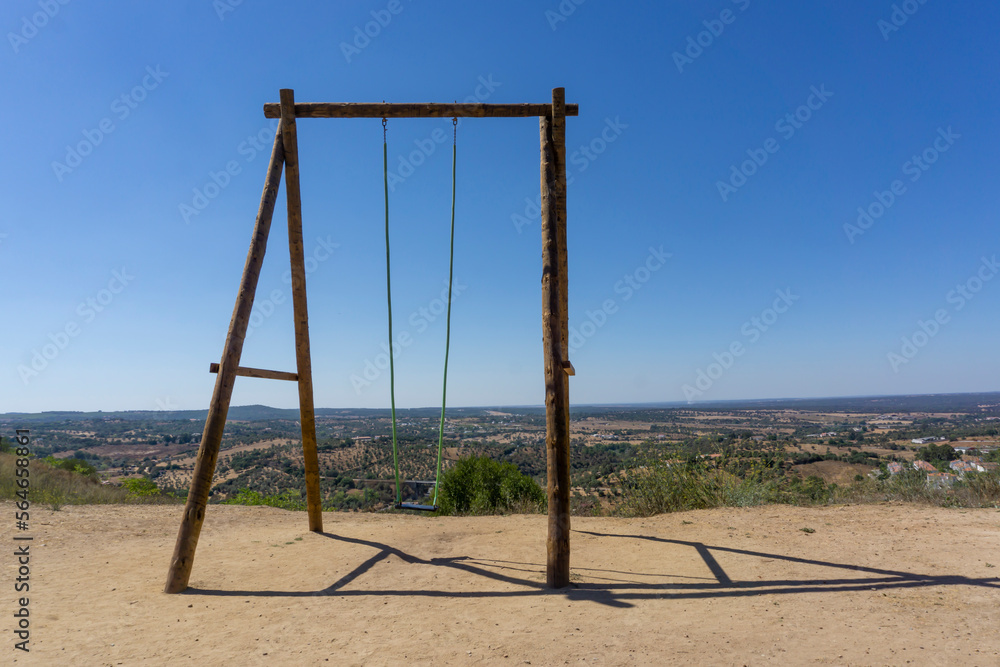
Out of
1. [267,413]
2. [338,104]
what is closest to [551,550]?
[338,104]

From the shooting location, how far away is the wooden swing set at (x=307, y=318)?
4398 mm

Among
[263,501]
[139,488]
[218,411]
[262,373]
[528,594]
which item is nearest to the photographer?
[528,594]

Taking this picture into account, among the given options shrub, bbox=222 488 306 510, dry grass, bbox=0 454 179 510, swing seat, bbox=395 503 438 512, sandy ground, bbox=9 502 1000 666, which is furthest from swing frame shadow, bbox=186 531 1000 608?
dry grass, bbox=0 454 179 510

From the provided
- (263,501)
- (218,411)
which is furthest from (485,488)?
(218,411)

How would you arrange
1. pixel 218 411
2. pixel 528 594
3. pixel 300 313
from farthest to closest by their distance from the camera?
1. pixel 300 313
2. pixel 218 411
3. pixel 528 594

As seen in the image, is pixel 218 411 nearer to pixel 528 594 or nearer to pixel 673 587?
pixel 528 594

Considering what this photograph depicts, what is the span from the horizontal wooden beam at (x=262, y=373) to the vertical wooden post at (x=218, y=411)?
100 mm

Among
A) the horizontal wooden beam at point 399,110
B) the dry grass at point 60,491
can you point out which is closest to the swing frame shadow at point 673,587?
the horizontal wooden beam at point 399,110

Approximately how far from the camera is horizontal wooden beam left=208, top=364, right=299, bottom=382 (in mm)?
4820

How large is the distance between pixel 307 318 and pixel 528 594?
4059 millimetres

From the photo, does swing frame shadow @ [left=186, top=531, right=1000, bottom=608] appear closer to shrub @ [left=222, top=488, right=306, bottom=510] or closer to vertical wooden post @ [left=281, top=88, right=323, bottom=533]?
vertical wooden post @ [left=281, top=88, right=323, bottom=533]

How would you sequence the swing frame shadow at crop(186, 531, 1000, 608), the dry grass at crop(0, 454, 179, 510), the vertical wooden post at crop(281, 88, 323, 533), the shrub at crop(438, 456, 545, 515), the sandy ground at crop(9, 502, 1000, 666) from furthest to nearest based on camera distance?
the shrub at crop(438, 456, 545, 515)
the dry grass at crop(0, 454, 179, 510)
the vertical wooden post at crop(281, 88, 323, 533)
the swing frame shadow at crop(186, 531, 1000, 608)
the sandy ground at crop(9, 502, 1000, 666)

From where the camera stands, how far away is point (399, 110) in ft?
18.8

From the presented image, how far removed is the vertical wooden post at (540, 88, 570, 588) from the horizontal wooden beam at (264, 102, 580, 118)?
1.82 feet
